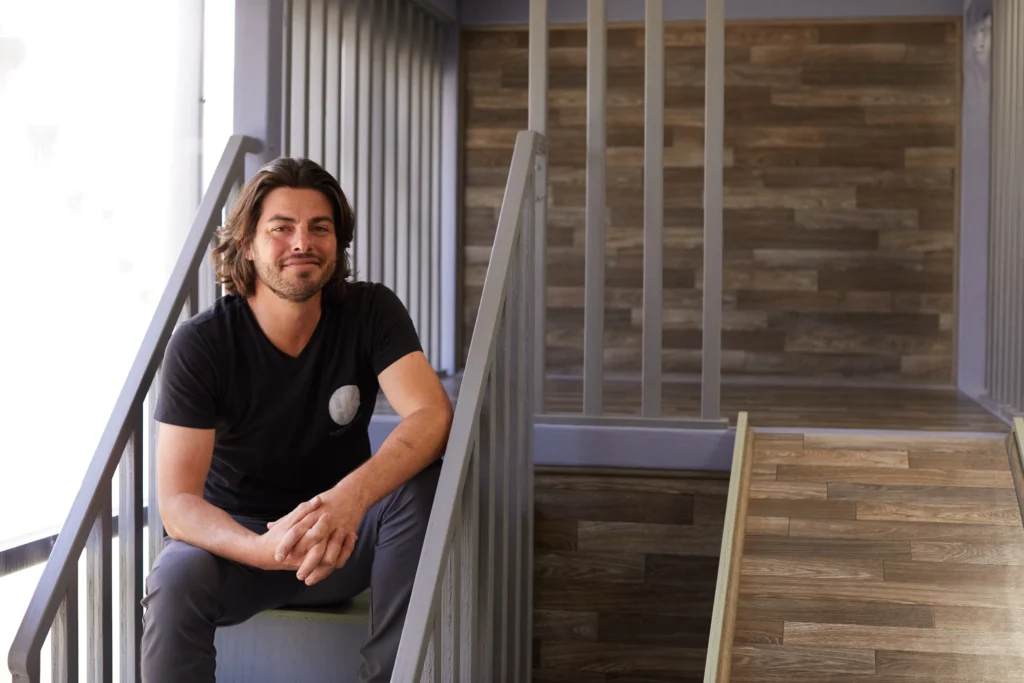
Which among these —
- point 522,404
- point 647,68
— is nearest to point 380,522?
point 522,404

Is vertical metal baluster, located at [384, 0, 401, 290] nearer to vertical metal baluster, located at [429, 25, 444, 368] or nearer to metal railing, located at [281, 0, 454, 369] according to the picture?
metal railing, located at [281, 0, 454, 369]

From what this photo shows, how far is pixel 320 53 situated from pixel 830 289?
233cm

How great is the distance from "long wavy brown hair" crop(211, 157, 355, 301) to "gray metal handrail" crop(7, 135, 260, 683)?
0.22m

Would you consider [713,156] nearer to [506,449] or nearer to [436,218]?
[506,449]

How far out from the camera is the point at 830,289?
15.4 feet

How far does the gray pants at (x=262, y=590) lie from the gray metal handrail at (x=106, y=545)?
0.15m

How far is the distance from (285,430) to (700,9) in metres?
3.22

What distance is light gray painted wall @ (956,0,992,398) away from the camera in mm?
4410

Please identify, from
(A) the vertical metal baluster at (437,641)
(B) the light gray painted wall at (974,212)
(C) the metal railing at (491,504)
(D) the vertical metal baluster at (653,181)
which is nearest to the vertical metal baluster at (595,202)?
(D) the vertical metal baluster at (653,181)

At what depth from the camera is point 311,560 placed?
1.77 meters

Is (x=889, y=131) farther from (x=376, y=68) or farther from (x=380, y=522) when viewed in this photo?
(x=380, y=522)

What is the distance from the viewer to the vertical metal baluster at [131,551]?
210cm

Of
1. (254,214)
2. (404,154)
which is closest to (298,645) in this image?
(254,214)

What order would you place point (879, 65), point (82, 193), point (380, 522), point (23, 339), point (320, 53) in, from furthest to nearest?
point (879, 65)
point (320, 53)
point (82, 193)
point (23, 339)
point (380, 522)
